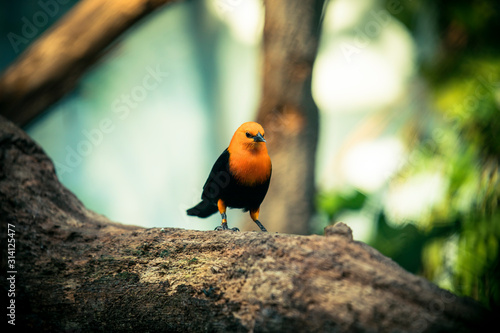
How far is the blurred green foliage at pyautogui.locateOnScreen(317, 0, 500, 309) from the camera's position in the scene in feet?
14.0

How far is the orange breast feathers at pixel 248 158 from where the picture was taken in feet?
7.28

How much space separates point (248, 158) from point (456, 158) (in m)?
3.45

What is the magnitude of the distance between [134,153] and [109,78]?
104 cm

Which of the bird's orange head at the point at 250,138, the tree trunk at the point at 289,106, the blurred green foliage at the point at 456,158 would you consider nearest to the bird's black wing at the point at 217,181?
the bird's orange head at the point at 250,138

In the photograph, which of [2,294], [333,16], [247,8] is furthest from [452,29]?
[2,294]

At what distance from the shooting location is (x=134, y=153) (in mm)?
4312

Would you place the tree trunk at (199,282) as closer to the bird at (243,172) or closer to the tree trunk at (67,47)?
the bird at (243,172)

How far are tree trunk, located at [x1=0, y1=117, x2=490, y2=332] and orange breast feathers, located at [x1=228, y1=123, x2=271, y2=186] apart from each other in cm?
33

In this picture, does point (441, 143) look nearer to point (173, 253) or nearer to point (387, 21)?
point (387, 21)

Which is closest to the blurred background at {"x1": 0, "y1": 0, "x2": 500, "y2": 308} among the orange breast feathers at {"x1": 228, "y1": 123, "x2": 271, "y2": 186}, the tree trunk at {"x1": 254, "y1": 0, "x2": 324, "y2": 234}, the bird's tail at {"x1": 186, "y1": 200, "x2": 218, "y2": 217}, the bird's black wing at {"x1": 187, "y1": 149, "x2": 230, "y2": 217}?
the tree trunk at {"x1": 254, "y1": 0, "x2": 324, "y2": 234}

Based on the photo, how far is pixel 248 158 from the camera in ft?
7.29

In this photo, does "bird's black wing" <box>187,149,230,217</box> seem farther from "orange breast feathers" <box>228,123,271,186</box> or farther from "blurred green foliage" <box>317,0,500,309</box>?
"blurred green foliage" <box>317,0,500,309</box>

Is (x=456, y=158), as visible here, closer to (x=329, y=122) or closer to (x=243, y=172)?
(x=329, y=122)

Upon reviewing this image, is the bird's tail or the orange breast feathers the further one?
the bird's tail
